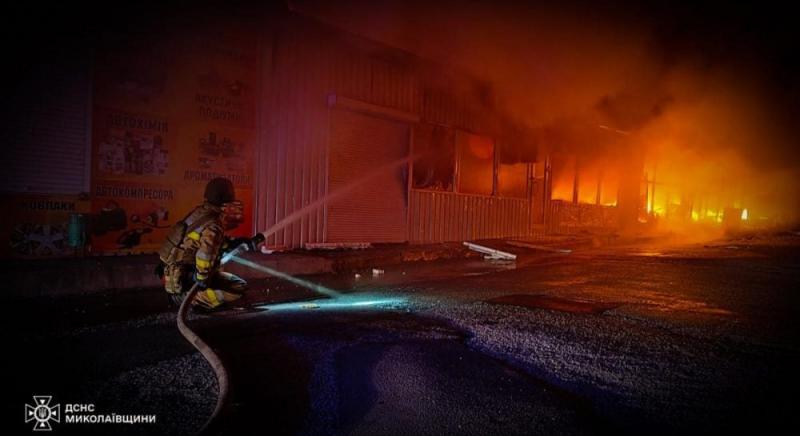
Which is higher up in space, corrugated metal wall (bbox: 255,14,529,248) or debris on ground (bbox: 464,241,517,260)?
corrugated metal wall (bbox: 255,14,529,248)

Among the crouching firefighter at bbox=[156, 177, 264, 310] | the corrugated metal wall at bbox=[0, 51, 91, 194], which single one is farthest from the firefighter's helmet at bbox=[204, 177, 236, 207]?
the corrugated metal wall at bbox=[0, 51, 91, 194]

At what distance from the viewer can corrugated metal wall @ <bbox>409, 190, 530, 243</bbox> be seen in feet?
36.6

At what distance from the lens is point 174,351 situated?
3.39 metres

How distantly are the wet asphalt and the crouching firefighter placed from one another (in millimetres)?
298

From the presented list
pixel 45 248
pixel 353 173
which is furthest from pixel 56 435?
pixel 353 173

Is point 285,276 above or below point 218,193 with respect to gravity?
below

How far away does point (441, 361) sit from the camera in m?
3.24

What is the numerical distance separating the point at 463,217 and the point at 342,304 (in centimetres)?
746

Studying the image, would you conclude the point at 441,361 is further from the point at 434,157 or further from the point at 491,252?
the point at 434,157

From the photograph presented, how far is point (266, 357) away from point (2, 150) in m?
5.50

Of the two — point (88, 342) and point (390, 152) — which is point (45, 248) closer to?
point (88, 342)

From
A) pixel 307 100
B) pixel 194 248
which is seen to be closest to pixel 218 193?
pixel 194 248

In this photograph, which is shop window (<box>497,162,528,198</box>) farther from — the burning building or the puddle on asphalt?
the puddle on asphalt

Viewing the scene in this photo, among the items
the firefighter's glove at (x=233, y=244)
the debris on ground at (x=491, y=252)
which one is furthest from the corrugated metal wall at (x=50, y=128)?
the debris on ground at (x=491, y=252)
